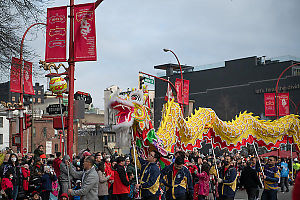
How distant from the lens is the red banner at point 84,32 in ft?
39.3

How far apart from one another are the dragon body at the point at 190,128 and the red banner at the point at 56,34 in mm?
2257

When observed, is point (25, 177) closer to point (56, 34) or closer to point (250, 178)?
point (56, 34)

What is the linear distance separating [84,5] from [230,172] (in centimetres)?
634

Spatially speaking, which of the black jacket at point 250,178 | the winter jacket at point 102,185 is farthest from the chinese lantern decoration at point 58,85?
the black jacket at point 250,178

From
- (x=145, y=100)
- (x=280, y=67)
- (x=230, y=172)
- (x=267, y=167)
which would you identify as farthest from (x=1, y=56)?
(x=280, y=67)

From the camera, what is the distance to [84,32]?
475 inches

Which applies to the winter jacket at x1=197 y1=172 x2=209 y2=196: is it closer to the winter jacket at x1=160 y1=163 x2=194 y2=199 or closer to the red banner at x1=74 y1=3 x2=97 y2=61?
the winter jacket at x1=160 y1=163 x2=194 y2=199

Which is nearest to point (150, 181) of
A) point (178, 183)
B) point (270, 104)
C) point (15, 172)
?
point (178, 183)

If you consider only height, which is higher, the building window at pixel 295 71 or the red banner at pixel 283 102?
the building window at pixel 295 71

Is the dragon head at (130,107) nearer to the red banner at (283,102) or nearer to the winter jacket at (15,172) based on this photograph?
the winter jacket at (15,172)

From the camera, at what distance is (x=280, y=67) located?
2137 inches

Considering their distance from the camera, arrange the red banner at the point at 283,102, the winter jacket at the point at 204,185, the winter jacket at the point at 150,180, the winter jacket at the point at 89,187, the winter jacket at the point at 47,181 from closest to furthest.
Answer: the winter jacket at the point at 89,187, the winter jacket at the point at 150,180, the winter jacket at the point at 47,181, the winter jacket at the point at 204,185, the red banner at the point at 283,102

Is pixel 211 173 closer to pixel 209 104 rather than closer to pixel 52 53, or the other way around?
pixel 52 53

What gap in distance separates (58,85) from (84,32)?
5.63ft
